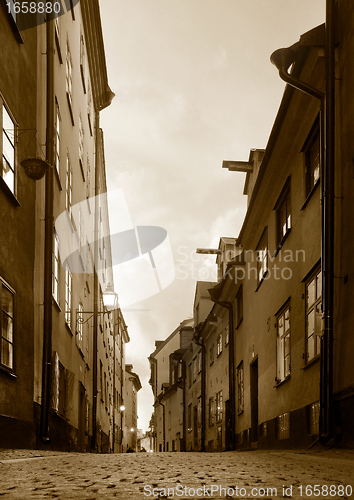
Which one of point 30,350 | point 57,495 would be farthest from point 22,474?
point 30,350

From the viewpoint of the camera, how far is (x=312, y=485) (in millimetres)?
3490

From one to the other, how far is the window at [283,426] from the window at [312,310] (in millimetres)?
1891

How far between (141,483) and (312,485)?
100cm

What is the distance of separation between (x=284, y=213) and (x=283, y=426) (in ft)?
14.4

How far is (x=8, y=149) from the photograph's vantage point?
8688mm

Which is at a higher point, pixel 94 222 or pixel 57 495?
pixel 94 222

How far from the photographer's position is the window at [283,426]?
1146cm

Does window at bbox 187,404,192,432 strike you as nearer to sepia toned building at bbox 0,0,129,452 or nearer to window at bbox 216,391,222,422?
window at bbox 216,391,222,422

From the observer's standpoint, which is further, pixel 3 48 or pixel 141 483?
pixel 3 48

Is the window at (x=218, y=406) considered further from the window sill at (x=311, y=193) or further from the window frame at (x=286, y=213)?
the window sill at (x=311, y=193)

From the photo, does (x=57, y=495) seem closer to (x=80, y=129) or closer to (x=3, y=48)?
(x=3, y=48)

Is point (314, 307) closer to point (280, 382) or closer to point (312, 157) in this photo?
point (312, 157)

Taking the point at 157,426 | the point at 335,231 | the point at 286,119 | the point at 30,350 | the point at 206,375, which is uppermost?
the point at 286,119

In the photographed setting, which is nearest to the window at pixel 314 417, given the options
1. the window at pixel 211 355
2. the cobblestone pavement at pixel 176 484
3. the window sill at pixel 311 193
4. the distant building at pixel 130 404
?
the window sill at pixel 311 193
